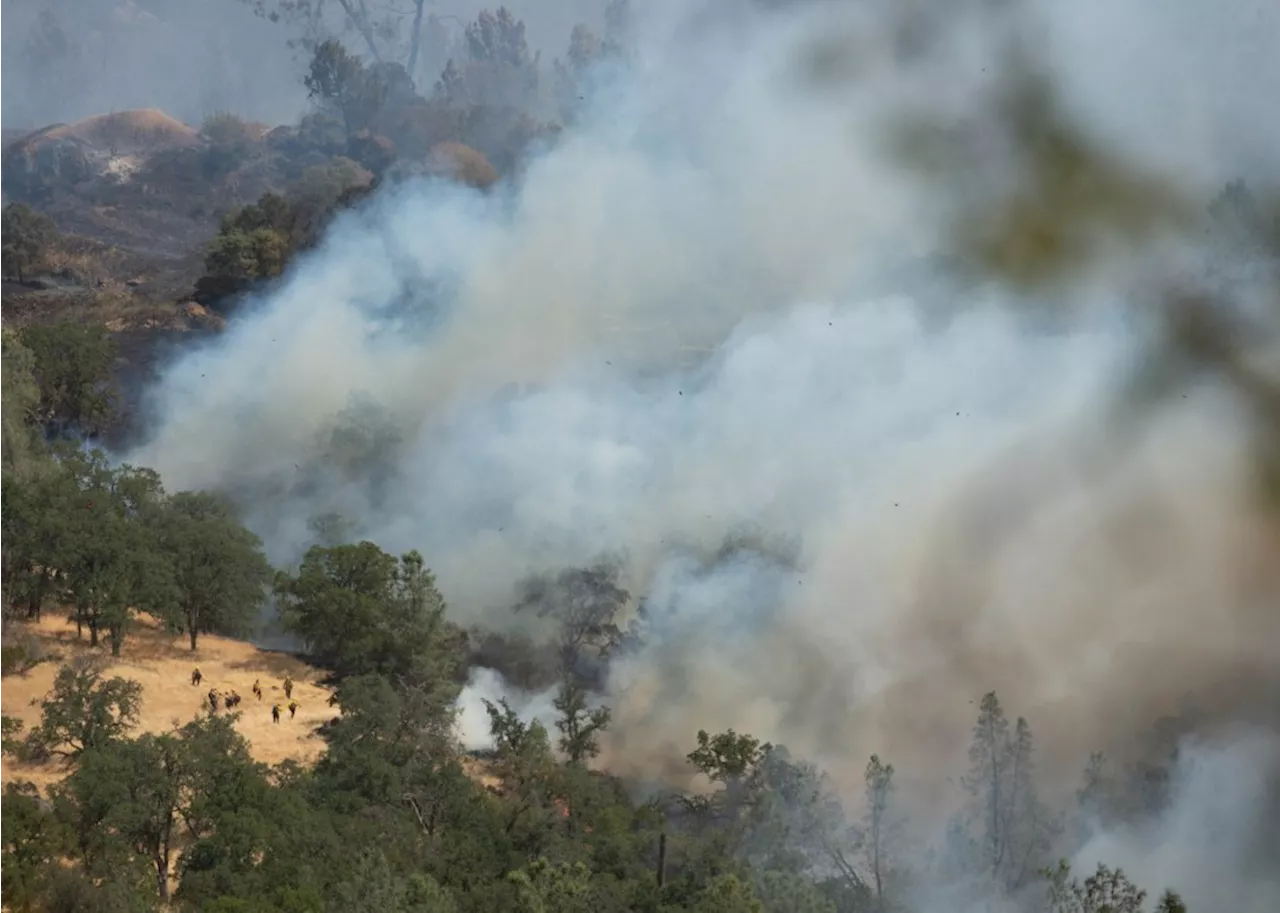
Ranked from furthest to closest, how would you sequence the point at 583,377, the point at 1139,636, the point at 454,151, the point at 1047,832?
the point at 454,151 < the point at 583,377 < the point at 1139,636 < the point at 1047,832

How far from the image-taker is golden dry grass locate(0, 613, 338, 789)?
38.3m

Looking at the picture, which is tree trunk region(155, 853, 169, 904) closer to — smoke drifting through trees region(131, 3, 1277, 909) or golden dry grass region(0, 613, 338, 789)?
golden dry grass region(0, 613, 338, 789)

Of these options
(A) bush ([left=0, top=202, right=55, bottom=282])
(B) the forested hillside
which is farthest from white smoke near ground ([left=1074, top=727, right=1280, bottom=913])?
(A) bush ([left=0, top=202, right=55, bottom=282])

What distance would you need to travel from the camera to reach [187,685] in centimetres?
4241

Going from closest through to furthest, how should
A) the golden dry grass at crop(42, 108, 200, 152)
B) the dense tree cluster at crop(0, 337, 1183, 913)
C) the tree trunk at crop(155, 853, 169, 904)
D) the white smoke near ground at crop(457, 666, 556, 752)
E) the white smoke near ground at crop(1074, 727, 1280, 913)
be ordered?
the dense tree cluster at crop(0, 337, 1183, 913)
the tree trunk at crop(155, 853, 169, 904)
the white smoke near ground at crop(1074, 727, 1280, 913)
the white smoke near ground at crop(457, 666, 556, 752)
the golden dry grass at crop(42, 108, 200, 152)

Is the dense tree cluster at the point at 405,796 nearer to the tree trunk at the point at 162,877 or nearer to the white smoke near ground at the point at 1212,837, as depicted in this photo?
the tree trunk at the point at 162,877

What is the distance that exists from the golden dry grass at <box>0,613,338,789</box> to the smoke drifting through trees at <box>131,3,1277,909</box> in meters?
6.92

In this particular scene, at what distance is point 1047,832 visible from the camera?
31.0 m

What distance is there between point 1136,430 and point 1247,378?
12.7 ft

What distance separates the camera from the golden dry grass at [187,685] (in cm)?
3828

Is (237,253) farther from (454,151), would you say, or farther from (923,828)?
(923,828)

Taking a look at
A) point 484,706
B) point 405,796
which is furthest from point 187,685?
point 405,796

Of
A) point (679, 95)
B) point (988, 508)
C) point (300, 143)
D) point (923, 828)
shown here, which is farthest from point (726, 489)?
point (300, 143)

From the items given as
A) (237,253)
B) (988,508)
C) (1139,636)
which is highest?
(237,253)
